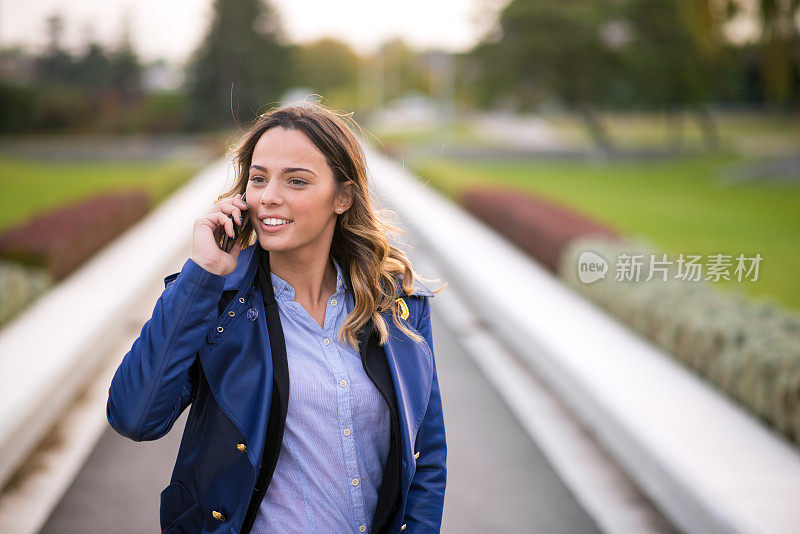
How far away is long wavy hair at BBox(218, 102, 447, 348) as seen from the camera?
2014 mm

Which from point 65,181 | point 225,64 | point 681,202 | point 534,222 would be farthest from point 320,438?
point 225,64

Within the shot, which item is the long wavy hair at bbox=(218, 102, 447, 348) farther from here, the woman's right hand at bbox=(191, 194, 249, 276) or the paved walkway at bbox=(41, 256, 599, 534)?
the paved walkway at bbox=(41, 256, 599, 534)

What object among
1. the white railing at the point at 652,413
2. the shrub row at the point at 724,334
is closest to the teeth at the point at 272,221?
the white railing at the point at 652,413

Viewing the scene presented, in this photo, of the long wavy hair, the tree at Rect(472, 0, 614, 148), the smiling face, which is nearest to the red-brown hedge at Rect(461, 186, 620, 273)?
the long wavy hair

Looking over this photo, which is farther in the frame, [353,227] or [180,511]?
[353,227]

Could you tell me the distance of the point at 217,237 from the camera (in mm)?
1968

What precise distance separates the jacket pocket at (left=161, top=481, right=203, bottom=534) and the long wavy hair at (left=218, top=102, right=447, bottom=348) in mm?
559

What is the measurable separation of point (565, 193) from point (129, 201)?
12.8 m

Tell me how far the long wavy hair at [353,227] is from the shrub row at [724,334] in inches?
137

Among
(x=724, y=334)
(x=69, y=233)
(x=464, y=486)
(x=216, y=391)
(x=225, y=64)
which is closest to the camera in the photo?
(x=216, y=391)

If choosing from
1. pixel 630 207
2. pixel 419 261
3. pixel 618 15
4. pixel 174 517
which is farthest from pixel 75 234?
pixel 618 15

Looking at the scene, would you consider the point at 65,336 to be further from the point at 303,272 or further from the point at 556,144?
the point at 556,144

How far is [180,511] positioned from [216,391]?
0.38 metres

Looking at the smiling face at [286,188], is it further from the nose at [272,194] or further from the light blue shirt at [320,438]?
the light blue shirt at [320,438]
